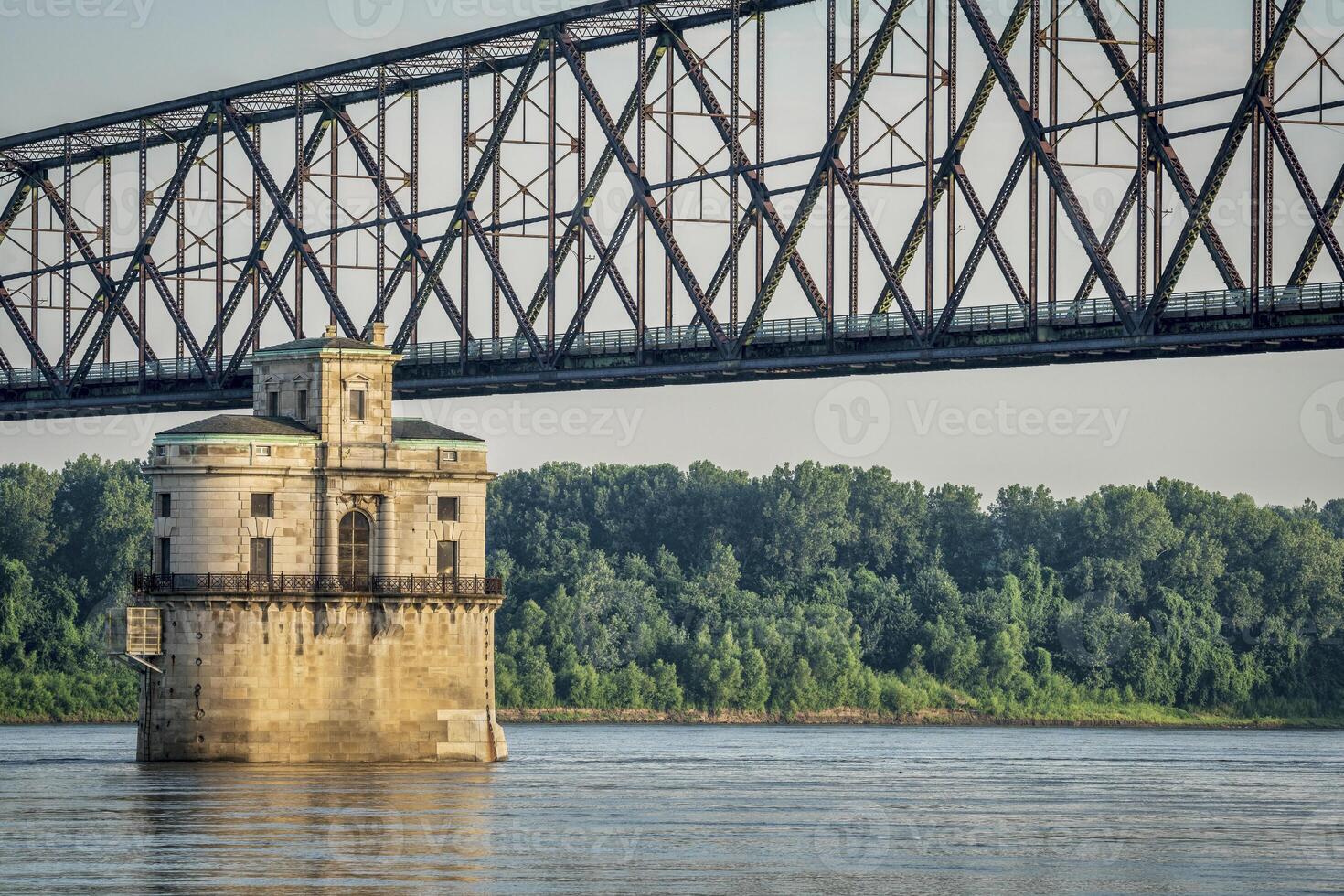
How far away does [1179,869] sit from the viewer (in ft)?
265

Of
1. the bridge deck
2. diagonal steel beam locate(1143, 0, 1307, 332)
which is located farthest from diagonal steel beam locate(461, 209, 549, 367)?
diagonal steel beam locate(1143, 0, 1307, 332)

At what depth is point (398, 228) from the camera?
462ft

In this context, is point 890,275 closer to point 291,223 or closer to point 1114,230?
point 1114,230

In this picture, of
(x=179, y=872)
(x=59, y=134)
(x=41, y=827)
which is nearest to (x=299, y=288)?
(x=59, y=134)

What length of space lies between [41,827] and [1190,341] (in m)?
36.9

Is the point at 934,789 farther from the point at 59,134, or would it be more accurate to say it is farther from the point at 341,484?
the point at 59,134

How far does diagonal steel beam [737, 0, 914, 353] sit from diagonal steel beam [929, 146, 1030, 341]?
837 centimetres

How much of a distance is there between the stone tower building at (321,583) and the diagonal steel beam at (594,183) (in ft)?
36.3

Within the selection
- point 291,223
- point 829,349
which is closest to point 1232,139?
point 829,349

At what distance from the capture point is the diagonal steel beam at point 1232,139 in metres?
103

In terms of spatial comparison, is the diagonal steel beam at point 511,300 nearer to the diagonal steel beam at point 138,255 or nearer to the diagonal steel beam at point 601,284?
the diagonal steel beam at point 601,284

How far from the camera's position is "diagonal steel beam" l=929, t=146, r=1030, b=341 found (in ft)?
356

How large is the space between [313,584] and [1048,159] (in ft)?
93.0

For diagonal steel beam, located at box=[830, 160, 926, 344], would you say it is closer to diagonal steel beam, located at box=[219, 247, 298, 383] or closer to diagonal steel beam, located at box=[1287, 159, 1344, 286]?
diagonal steel beam, located at box=[1287, 159, 1344, 286]
